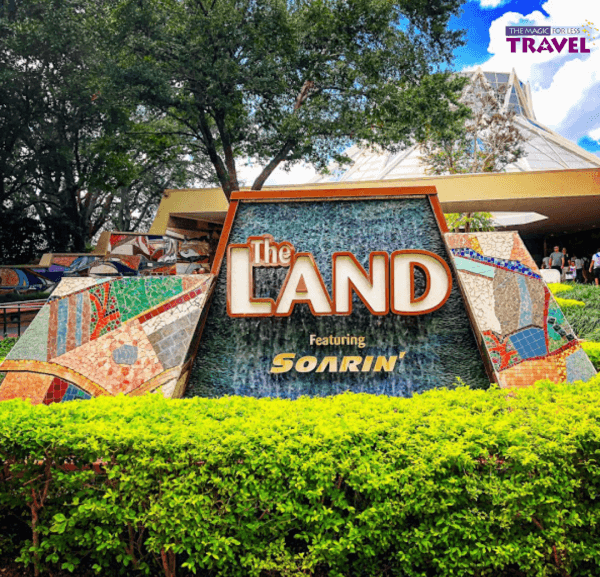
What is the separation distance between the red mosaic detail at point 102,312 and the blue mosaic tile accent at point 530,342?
3.63m

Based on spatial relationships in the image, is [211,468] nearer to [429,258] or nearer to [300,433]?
[300,433]

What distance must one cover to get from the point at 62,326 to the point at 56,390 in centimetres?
60

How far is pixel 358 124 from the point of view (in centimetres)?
1560

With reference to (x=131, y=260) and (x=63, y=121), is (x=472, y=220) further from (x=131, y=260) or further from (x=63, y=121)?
(x=63, y=121)

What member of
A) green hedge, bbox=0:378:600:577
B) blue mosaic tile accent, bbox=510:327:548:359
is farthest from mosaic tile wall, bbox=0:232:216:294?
green hedge, bbox=0:378:600:577

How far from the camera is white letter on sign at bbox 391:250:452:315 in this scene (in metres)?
4.75

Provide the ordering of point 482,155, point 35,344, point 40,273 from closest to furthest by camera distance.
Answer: point 35,344 < point 40,273 < point 482,155

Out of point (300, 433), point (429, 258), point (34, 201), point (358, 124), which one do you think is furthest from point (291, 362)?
point (34, 201)

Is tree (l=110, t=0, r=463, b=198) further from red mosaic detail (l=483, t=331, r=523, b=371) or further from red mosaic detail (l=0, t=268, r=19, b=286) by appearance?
red mosaic detail (l=483, t=331, r=523, b=371)

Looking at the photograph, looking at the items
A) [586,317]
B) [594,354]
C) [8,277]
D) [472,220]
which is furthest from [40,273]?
[594,354]

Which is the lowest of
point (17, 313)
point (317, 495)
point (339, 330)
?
point (317, 495)

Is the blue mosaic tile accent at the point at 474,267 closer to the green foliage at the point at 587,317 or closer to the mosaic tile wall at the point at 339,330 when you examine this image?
the mosaic tile wall at the point at 339,330

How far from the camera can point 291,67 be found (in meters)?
15.2

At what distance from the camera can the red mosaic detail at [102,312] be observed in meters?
4.84
